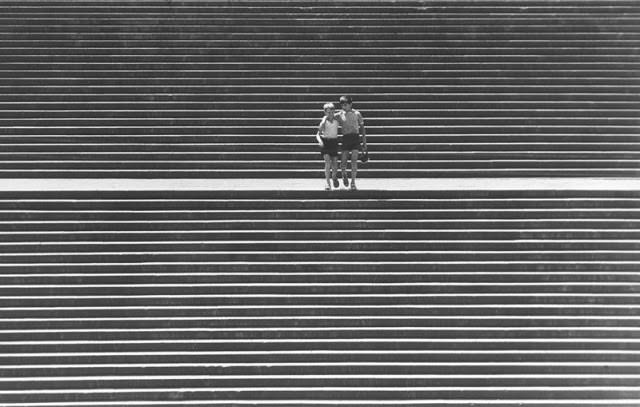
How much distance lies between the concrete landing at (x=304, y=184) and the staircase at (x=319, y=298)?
1.00 feet

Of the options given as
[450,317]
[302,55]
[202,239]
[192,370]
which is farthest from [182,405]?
[302,55]

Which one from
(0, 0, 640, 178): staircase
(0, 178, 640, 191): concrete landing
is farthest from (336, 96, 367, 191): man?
(0, 0, 640, 178): staircase

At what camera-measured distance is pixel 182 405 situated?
11320mm

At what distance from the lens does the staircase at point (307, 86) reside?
15.4 m

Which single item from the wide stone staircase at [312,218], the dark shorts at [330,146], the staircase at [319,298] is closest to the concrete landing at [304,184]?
the wide stone staircase at [312,218]

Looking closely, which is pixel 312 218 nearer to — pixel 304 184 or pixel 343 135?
pixel 304 184

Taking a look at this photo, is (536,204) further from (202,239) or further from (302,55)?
(302,55)

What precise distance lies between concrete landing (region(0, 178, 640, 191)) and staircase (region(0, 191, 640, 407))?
1.00 feet

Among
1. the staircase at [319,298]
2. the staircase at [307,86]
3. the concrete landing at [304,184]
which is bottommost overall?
the staircase at [319,298]

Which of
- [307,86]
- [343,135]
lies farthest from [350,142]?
[307,86]

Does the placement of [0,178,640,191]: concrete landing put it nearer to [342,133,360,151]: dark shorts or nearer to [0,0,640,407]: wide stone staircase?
[0,0,640,407]: wide stone staircase

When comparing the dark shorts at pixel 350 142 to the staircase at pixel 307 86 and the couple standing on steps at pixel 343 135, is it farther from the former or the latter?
the staircase at pixel 307 86

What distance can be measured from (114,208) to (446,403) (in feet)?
16.7

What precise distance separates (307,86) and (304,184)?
122 inches
